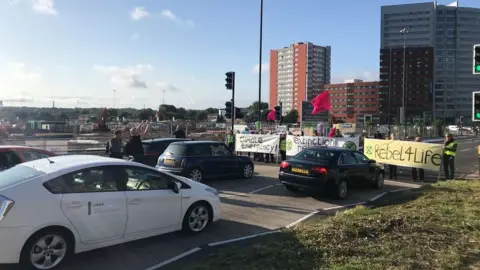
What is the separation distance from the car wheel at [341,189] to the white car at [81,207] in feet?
16.1

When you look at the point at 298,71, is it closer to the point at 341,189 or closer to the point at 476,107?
the point at 476,107

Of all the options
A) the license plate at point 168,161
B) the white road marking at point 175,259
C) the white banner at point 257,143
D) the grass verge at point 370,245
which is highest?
the white banner at point 257,143

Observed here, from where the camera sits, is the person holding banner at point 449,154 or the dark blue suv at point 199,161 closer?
the dark blue suv at point 199,161

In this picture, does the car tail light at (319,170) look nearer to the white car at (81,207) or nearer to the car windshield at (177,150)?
the car windshield at (177,150)

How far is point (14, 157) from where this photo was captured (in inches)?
385

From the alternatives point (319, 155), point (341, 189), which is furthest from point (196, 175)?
point (341, 189)

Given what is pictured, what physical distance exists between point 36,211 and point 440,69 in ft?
310

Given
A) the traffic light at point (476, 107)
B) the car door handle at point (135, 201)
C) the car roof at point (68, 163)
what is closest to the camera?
the car roof at point (68, 163)

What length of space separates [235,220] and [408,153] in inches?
377

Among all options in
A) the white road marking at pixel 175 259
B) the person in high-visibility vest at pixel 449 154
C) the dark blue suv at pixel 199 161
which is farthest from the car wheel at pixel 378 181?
the white road marking at pixel 175 259

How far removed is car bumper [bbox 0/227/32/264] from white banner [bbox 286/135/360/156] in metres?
15.4

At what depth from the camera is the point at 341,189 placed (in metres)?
11.3

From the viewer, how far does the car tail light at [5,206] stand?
5.16 m

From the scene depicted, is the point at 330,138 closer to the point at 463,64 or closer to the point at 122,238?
the point at 122,238
